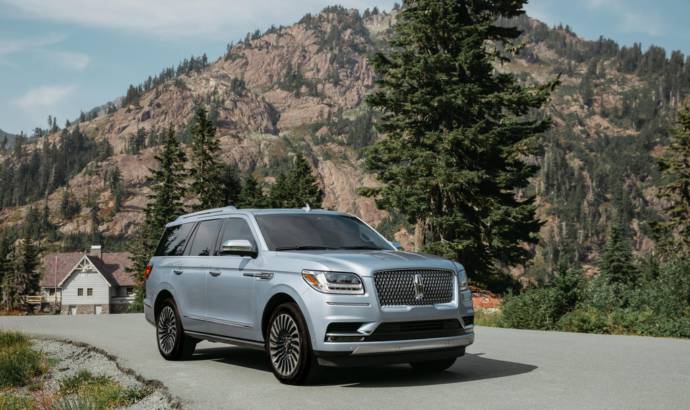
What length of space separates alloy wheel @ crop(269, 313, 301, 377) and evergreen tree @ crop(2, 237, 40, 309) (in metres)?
88.5

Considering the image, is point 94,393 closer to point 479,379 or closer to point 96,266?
point 479,379

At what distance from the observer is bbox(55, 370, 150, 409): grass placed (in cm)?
719

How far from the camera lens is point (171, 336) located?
1073 cm

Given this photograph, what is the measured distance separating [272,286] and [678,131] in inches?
1876

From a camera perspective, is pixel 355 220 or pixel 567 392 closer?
pixel 567 392

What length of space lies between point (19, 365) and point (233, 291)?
154 inches

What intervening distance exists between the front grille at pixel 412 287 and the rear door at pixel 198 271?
2945 mm

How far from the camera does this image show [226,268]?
366 inches

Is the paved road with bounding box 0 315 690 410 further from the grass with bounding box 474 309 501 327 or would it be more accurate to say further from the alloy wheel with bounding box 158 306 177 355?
the grass with bounding box 474 309 501 327

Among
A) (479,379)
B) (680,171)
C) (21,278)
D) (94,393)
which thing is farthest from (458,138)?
(21,278)

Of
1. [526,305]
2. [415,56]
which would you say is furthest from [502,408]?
[415,56]

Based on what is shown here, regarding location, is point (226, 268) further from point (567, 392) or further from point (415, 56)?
point (415, 56)

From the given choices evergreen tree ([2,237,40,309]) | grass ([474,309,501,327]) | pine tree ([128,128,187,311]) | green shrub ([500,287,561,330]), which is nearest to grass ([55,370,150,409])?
green shrub ([500,287,561,330])

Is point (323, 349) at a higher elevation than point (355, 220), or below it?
below
